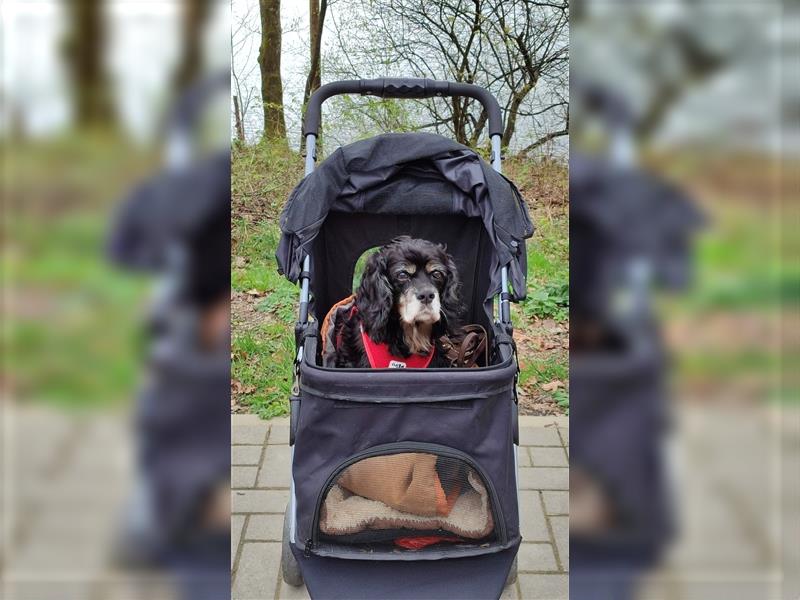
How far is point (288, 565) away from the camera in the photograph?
96.5 inches

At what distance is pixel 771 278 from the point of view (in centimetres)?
79

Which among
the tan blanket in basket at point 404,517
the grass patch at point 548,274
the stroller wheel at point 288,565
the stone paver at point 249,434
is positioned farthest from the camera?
the grass patch at point 548,274

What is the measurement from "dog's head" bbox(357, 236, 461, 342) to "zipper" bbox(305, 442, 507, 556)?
0.82 metres

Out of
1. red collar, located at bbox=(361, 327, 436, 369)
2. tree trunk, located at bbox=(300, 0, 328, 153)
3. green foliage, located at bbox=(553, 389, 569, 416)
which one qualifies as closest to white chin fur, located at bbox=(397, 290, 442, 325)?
red collar, located at bbox=(361, 327, 436, 369)

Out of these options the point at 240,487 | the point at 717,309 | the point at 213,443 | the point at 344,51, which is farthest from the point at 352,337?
the point at 344,51

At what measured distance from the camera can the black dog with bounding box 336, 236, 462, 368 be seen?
2.70m

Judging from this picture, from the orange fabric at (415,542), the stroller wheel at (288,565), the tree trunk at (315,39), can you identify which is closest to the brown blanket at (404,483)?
the orange fabric at (415,542)

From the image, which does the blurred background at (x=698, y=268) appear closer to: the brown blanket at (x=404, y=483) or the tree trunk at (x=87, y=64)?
the tree trunk at (x=87, y=64)

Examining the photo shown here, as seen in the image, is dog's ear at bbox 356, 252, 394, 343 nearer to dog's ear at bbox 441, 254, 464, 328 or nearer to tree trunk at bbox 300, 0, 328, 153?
dog's ear at bbox 441, 254, 464, 328

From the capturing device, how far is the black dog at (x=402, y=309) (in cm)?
270

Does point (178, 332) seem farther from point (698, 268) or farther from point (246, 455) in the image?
point (246, 455)

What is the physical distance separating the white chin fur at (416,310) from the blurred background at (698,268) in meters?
1.77

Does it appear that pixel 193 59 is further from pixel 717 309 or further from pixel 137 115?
pixel 717 309

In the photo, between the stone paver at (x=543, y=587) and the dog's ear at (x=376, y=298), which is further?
the dog's ear at (x=376, y=298)
